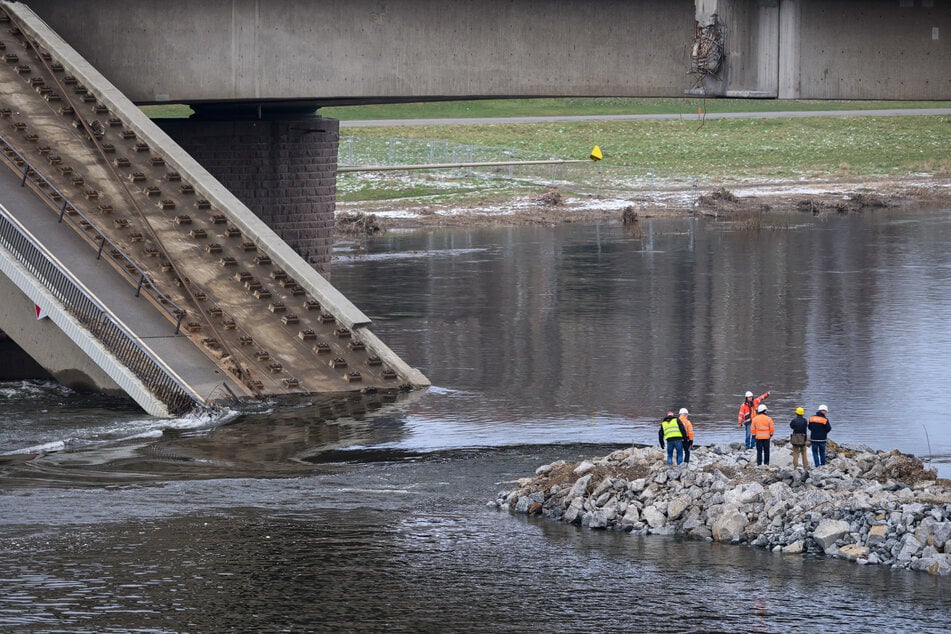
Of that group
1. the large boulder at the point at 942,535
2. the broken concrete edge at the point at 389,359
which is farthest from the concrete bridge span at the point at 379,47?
the large boulder at the point at 942,535

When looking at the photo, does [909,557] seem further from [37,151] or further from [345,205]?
[345,205]

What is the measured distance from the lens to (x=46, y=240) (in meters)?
35.6

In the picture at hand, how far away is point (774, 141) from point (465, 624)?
71035mm

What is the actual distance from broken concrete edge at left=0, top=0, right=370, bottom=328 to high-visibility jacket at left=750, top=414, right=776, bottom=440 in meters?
11.7

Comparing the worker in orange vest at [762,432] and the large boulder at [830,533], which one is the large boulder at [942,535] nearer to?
the large boulder at [830,533]

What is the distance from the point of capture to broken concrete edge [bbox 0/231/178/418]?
1299 inches

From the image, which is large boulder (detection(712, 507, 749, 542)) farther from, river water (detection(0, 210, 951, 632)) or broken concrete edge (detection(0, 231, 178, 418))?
broken concrete edge (detection(0, 231, 178, 418))

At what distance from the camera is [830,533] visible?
2336 centimetres

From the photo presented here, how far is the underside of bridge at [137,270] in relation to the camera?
111 feet

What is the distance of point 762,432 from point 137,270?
50.3 feet

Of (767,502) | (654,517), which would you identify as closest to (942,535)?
(767,502)

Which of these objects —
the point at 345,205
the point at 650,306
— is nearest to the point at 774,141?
the point at 345,205

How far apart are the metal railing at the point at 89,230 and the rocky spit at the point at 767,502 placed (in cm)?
1156

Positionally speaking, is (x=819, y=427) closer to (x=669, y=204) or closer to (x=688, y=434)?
(x=688, y=434)
